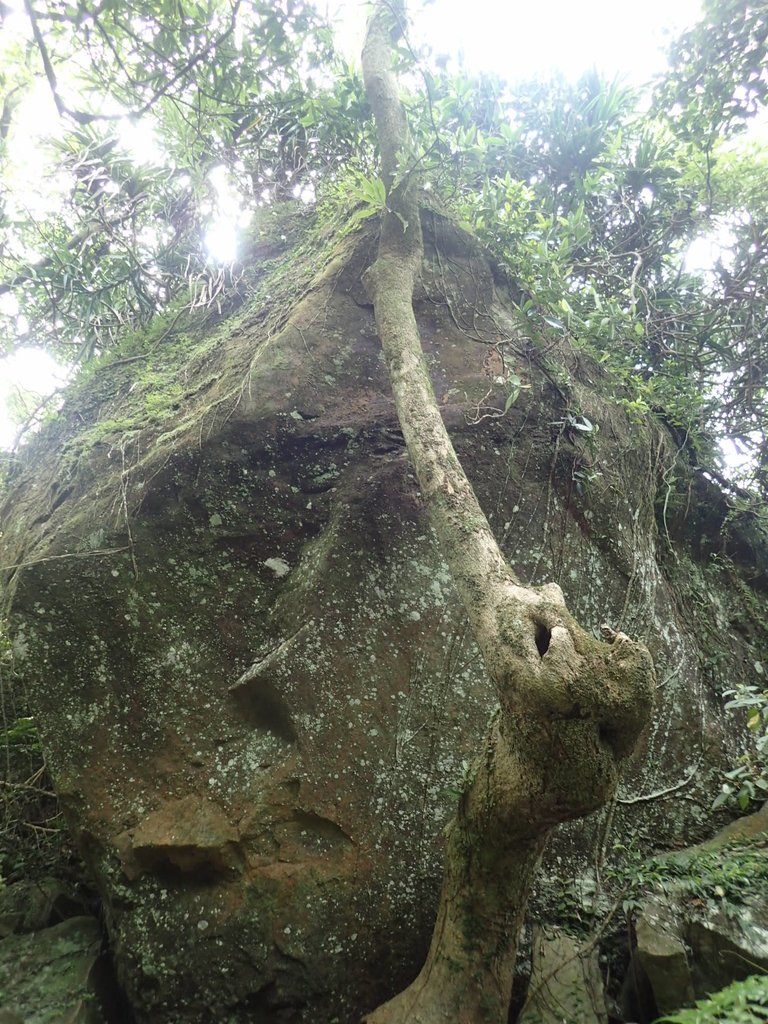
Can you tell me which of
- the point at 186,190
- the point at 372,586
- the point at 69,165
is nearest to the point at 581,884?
the point at 372,586

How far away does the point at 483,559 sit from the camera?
2824 mm

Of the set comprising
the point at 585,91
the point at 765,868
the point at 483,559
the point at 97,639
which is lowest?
the point at 765,868

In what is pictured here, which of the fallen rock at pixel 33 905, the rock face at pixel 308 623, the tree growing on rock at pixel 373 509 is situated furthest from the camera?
the fallen rock at pixel 33 905

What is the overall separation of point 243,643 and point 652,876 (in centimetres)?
290

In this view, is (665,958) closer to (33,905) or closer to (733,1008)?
(733,1008)

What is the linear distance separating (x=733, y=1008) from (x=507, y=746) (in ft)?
3.70

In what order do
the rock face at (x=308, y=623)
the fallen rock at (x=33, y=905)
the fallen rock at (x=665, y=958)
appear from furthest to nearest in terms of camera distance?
the fallen rock at (x=33, y=905) → the rock face at (x=308, y=623) → the fallen rock at (x=665, y=958)

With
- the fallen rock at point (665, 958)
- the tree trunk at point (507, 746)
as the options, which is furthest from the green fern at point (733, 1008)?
the fallen rock at point (665, 958)

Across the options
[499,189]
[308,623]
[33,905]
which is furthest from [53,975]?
[499,189]

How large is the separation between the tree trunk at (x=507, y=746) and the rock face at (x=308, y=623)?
2.49 ft

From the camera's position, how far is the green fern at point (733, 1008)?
1.97 metres

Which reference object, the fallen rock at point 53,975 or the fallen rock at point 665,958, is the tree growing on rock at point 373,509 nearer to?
the fallen rock at point 53,975

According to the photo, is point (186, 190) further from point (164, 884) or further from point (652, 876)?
point (652, 876)

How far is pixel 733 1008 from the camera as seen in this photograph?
2.07 meters
